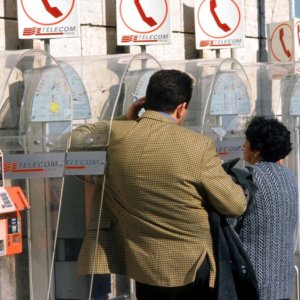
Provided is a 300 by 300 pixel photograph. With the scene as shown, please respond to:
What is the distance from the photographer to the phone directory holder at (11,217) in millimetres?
4918

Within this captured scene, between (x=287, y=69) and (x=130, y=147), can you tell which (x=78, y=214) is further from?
(x=287, y=69)

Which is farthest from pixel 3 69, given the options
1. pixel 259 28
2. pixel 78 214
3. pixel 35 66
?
pixel 259 28

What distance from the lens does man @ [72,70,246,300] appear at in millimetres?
4137

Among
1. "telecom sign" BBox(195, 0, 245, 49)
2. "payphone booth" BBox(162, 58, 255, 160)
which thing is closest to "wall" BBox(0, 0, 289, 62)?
"telecom sign" BBox(195, 0, 245, 49)

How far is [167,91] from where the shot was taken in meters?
4.24

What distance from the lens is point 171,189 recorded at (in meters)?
4.13

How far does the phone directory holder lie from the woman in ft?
3.94

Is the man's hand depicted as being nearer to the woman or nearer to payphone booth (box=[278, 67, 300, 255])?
the woman

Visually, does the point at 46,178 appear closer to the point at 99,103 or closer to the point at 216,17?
the point at 99,103

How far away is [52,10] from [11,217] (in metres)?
1.70

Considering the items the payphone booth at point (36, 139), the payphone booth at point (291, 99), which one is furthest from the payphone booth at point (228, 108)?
the payphone booth at point (36, 139)

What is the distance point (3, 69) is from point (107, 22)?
226cm

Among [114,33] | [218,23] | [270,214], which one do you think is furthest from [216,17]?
[270,214]

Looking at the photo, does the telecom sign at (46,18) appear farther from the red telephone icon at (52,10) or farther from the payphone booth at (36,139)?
the payphone booth at (36,139)
